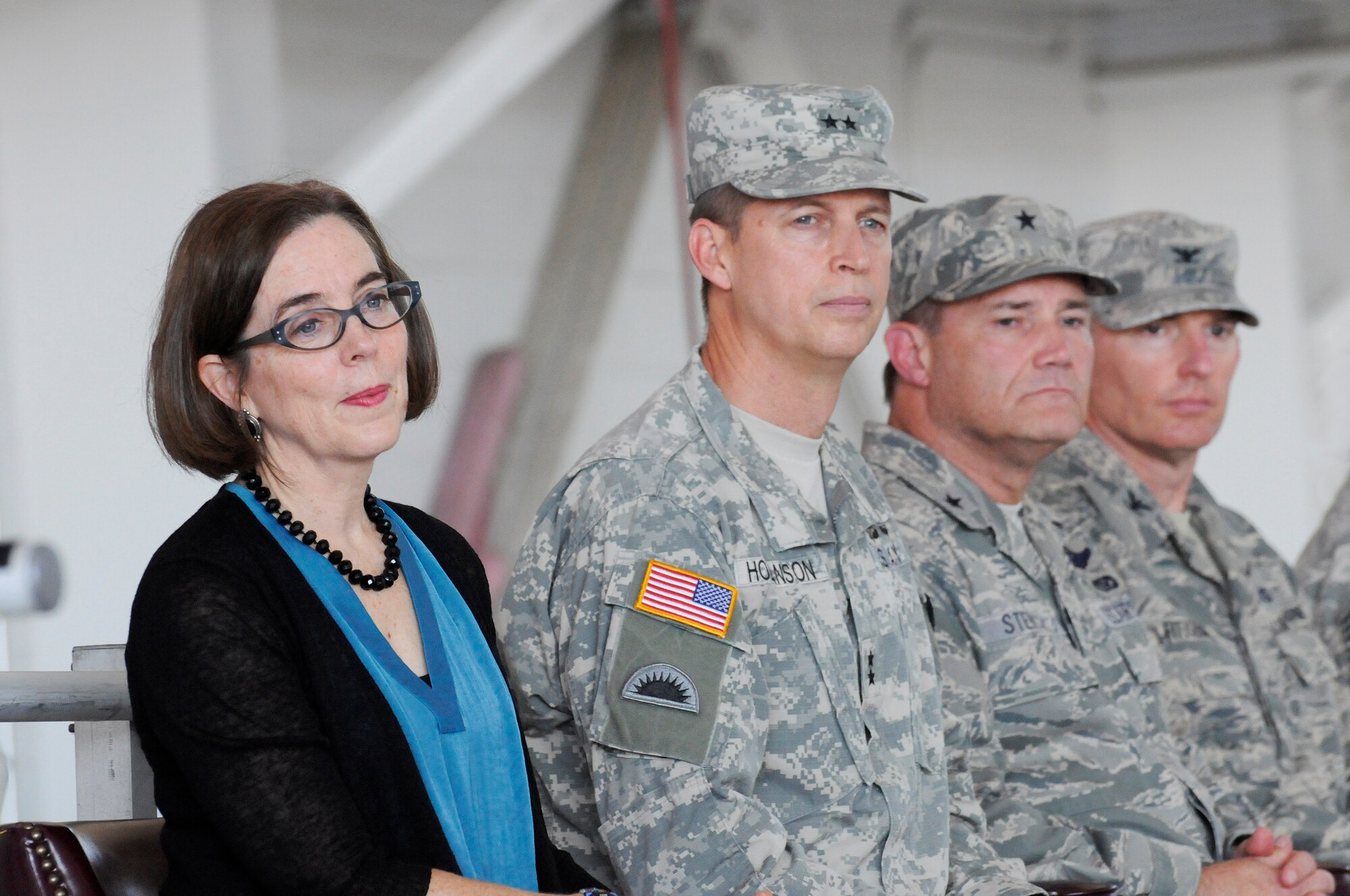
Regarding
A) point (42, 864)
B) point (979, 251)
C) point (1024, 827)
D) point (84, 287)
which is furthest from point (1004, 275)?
point (84, 287)

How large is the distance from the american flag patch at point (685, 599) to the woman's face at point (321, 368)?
0.33m

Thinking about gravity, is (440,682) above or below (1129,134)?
below

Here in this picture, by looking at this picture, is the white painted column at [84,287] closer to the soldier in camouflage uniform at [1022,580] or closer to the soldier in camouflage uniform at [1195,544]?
the soldier in camouflage uniform at [1022,580]

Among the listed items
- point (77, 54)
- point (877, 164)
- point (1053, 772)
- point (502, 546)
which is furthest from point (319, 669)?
point (502, 546)

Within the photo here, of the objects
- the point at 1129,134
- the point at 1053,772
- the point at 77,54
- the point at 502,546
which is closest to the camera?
the point at 1053,772

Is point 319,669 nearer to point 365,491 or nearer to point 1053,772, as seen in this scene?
point 365,491

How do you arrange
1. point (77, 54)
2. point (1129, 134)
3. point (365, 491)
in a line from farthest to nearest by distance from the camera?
point (1129, 134) → point (77, 54) → point (365, 491)

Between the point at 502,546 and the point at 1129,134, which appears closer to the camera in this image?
the point at 502,546

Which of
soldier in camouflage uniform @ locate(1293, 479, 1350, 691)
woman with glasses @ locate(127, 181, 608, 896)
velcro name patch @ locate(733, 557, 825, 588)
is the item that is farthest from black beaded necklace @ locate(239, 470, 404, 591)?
soldier in camouflage uniform @ locate(1293, 479, 1350, 691)

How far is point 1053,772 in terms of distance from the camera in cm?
232

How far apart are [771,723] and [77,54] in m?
2.55

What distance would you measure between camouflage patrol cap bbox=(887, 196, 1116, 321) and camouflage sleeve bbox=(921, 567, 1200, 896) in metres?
0.54

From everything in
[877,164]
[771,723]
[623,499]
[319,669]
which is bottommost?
[771,723]

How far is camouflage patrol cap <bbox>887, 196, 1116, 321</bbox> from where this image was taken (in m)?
2.54
